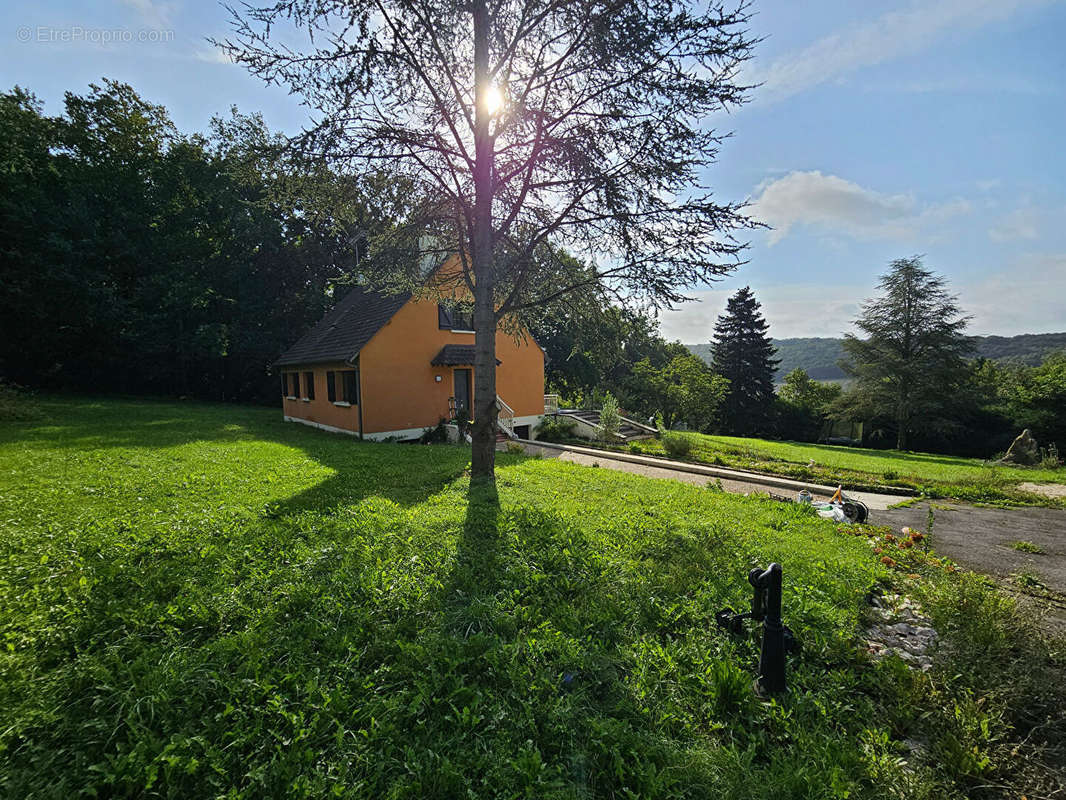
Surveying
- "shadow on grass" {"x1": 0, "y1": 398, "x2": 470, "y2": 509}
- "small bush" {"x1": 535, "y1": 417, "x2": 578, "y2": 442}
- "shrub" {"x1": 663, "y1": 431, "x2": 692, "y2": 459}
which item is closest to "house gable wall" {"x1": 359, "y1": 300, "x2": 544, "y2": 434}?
"shadow on grass" {"x1": 0, "y1": 398, "x2": 470, "y2": 509}

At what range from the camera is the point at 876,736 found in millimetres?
2404

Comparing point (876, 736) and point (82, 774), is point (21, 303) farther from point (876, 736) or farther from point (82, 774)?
point (876, 736)

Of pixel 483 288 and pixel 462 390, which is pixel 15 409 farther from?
pixel 483 288

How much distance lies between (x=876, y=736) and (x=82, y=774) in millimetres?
3977

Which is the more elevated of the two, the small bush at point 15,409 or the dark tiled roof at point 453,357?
the dark tiled roof at point 453,357

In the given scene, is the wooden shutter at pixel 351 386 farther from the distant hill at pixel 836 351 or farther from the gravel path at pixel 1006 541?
the distant hill at pixel 836 351

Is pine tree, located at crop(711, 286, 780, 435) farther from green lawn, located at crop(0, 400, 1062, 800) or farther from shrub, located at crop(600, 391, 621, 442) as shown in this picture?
green lawn, located at crop(0, 400, 1062, 800)

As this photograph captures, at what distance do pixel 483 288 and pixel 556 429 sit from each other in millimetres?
10839

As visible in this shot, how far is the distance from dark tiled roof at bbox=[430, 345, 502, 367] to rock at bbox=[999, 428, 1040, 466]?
70.0 ft

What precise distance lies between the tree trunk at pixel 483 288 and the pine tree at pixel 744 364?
31.6 metres

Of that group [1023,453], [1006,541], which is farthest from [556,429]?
[1023,453]

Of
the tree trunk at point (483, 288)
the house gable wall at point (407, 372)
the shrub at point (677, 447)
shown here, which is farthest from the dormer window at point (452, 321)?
the shrub at point (677, 447)

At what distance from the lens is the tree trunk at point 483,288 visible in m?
7.21

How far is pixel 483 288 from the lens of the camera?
24.3ft
